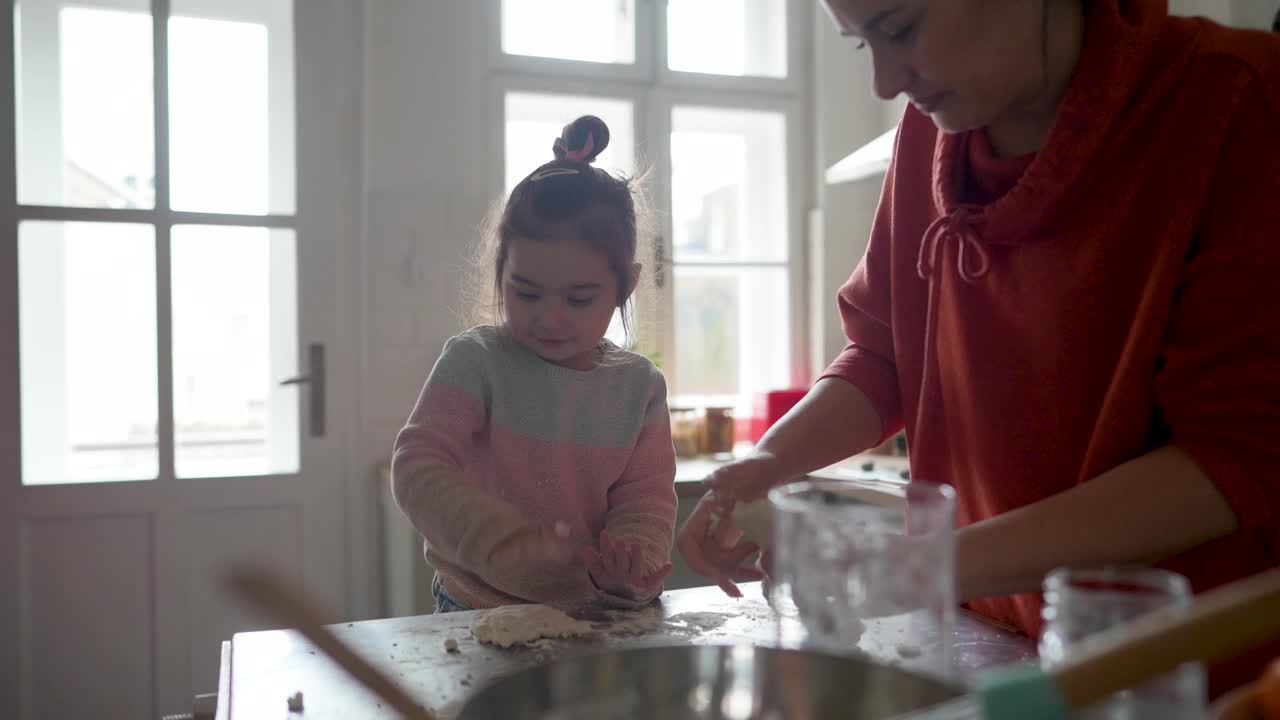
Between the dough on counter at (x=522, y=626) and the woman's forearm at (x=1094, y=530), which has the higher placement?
the woman's forearm at (x=1094, y=530)

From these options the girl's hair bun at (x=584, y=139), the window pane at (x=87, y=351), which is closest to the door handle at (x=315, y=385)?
the window pane at (x=87, y=351)

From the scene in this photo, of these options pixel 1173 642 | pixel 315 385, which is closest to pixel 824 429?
pixel 1173 642

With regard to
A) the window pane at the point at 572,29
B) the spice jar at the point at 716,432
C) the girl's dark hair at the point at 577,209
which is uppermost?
the window pane at the point at 572,29

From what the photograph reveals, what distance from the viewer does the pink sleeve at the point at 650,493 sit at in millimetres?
1096

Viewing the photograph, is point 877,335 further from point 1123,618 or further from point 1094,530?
point 1123,618

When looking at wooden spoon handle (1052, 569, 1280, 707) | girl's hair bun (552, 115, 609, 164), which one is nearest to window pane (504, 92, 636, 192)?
girl's hair bun (552, 115, 609, 164)

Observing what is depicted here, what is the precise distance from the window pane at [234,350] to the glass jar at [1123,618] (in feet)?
7.55

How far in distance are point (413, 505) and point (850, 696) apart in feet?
2.30

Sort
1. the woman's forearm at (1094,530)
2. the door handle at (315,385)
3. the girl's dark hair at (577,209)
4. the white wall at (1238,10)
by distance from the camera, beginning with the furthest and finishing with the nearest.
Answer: the door handle at (315,385) → the white wall at (1238,10) → the girl's dark hair at (577,209) → the woman's forearm at (1094,530)

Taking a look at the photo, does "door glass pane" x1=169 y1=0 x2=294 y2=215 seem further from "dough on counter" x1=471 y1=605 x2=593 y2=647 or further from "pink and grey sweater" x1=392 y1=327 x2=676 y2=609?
"dough on counter" x1=471 y1=605 x2=593 y2=647

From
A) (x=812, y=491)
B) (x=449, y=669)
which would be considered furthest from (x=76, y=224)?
(x=812, y=491)

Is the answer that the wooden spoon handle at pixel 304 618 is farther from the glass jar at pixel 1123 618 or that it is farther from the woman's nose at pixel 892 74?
the woman's nose at pixel 892 74

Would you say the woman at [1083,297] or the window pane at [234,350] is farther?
the window pane at [234,350]

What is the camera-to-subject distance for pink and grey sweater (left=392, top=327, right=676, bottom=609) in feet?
3.43
